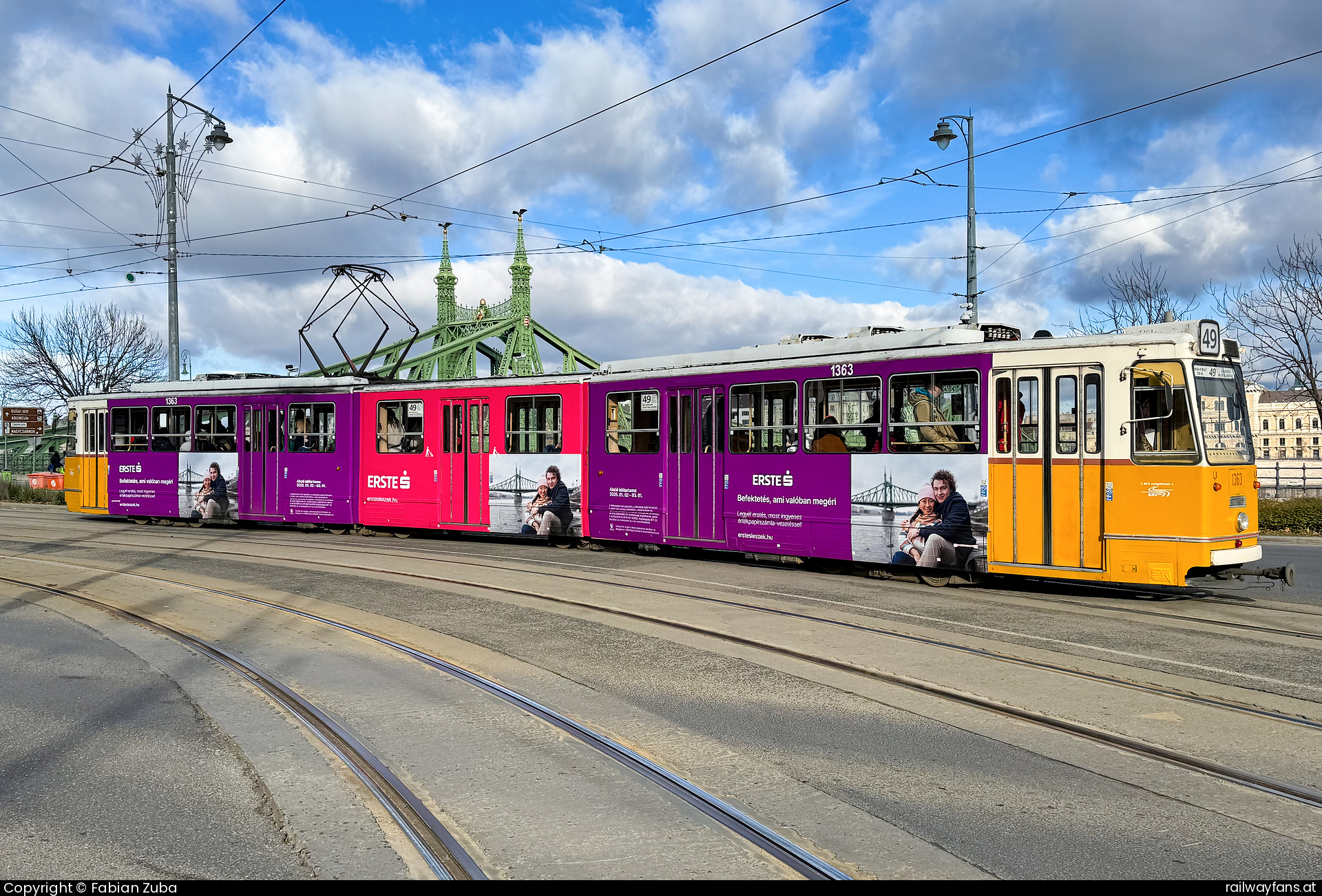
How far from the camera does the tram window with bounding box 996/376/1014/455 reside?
37.7ft

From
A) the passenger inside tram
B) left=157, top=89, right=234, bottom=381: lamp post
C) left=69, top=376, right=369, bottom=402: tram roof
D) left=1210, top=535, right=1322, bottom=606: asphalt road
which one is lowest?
left=1210, top=535, right=1322, bottom=606: asphalt road

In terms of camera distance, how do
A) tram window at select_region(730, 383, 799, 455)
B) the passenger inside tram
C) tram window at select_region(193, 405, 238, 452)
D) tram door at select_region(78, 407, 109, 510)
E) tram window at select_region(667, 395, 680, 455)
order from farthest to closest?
tram door at select_region(78, 407, 109, 510) → tram window at select_region(193, 405, 238, 452) → tram window at select_region(667, 395, 680, 455) → tram window at select_region(730, 383, 799, 455) → the passenger inside tram

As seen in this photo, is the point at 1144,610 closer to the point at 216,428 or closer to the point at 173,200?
the point at 216,428

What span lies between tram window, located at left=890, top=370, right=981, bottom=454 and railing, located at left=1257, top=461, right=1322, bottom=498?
68.0ft

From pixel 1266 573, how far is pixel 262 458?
17627 mm

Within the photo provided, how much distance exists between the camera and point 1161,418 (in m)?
10.4

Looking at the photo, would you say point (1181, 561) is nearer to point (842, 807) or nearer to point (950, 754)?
point (950, 754)

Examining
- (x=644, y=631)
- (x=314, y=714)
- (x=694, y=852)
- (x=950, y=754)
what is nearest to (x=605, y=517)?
(x=644, y=631)

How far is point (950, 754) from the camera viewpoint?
5457 mm

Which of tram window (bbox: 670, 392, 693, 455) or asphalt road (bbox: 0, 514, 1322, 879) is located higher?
tram window (bbox: 670, 392, 693, 455)

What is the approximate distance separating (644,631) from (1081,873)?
5630mm

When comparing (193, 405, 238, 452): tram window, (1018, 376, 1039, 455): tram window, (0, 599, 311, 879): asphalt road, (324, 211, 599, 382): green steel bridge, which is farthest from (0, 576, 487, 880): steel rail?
(324, 211, 599, 382): green steel bridge

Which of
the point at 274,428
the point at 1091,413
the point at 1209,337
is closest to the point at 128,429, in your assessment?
the point at 274,428

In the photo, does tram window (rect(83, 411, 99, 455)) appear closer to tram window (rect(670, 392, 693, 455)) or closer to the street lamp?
the street lamp
